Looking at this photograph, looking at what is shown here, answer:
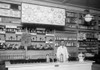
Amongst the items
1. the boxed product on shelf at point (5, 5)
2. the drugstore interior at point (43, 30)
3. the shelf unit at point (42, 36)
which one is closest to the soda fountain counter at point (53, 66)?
the drugstore interior at point (43, 30)

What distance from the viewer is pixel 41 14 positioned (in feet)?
16.9

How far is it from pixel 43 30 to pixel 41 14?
2.92 feet

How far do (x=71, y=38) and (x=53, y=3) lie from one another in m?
2.01

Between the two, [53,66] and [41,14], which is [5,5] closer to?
[41,14]

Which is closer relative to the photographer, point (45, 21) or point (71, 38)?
point (45, 21)

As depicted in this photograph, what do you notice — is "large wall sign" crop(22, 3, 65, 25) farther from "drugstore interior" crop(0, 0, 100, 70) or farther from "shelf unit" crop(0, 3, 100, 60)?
"shelf unit" crop(0, 3, 100, 60)

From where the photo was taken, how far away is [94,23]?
6.93 metres

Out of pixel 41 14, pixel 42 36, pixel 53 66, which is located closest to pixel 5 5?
pixel 41 14

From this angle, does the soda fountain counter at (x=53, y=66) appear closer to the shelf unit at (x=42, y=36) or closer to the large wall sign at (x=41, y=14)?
the shelf unit at (x=42, y=36)

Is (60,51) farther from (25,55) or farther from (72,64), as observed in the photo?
(25,55)

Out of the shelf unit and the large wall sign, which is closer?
the large wall sign

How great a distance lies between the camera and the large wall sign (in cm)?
485

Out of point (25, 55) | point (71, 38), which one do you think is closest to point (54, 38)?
point (71, 38)

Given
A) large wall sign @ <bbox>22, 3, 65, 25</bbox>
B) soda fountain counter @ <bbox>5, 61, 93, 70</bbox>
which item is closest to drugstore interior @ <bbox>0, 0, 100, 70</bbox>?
large wall sign @ <bbox>22, 3, 65, 25</bbox>
